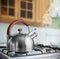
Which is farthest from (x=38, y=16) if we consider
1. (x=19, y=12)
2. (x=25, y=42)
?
(x=25, y=42)

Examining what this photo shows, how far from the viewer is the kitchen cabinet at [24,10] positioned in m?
1.53

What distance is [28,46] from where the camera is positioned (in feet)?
4.02

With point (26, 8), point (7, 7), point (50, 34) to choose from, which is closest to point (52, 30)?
point (50, 34)

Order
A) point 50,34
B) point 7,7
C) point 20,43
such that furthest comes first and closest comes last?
point 50,34
point 7,7
point 20,43

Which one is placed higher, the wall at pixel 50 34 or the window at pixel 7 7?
the window at pixel 7 7

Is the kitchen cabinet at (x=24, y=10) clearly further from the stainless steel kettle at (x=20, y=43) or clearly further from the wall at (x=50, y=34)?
the stainless steel kettle at (x=20, y=43)

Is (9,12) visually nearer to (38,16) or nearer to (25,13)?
(25,13)

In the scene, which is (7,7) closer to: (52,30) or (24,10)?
(24,10)

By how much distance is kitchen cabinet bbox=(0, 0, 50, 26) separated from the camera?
153 centimetres

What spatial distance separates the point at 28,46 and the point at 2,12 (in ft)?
1.68

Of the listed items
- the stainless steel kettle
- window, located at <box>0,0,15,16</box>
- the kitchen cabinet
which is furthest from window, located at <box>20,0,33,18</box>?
the stainless steel kettle

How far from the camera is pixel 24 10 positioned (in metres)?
1.59

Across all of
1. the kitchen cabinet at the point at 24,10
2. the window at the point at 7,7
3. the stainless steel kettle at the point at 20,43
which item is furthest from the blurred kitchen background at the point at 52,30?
the stainless steel kettle at the point at 20,43

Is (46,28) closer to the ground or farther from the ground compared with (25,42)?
farther from the ground
